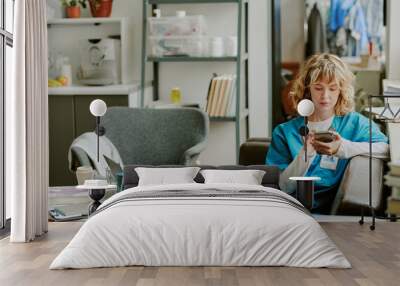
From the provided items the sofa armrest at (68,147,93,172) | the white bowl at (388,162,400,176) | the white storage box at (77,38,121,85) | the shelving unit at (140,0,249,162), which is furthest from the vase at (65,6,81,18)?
the white bowl at (388,162,400,176)

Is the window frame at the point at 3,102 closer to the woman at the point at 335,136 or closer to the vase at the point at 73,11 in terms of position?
the vase at the point at 73,11

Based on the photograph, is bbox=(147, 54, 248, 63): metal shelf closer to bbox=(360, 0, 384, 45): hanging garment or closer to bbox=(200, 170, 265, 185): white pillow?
bbox=(360, 0, 384, 45): hanging garment

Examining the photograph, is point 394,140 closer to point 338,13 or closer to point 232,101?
point 338,13

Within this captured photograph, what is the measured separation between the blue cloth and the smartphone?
6 cm

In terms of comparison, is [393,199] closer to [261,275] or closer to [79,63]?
[261,275]

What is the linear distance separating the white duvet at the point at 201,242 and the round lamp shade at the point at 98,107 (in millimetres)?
1972

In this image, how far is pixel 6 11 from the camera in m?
6.45

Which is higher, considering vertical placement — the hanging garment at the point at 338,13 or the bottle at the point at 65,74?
the hanging garment at the point at 338,13

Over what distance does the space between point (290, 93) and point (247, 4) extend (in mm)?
841

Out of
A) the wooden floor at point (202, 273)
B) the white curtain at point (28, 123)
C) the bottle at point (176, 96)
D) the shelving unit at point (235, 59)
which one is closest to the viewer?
the wooden floor at point (202, 273)

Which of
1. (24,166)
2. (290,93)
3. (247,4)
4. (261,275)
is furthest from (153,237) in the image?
(247,4)

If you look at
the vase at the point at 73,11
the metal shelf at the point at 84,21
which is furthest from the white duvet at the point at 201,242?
the vase at the point at 73,11

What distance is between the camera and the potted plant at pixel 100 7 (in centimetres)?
715

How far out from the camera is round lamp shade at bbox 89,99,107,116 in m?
6.60
